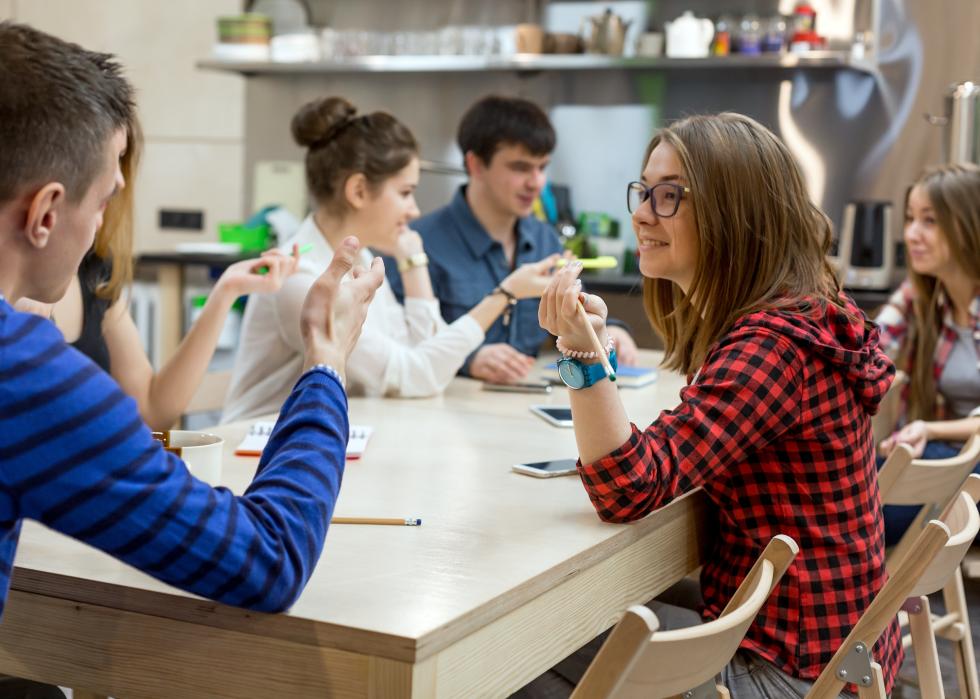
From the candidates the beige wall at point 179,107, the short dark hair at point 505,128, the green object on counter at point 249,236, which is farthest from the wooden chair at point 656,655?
the beige wall at point 179,107

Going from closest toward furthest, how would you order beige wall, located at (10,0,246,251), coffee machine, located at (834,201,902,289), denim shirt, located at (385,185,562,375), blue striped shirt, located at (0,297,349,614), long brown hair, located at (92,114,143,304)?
blue striped shirt, located at (0,297,349,614) < long brown hair, located at (92,114,143,304) < denim shirt, located at (385,185,562,375) < coffee machine, located at (834,201,902,289) < beige wall, located at (10,0,246,251)

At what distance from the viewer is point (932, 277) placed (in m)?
3.33

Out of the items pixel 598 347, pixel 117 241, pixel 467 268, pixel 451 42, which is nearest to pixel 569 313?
pixel 598 347

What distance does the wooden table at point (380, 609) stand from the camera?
1108 mm

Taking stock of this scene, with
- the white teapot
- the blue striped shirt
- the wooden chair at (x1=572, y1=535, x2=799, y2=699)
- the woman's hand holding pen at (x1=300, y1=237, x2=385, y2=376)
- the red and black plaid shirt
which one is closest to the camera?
the blue striped shirt

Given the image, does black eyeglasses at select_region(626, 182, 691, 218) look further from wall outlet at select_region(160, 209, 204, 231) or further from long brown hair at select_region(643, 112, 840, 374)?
wall outlet at select_region(160, 209, 204, 231)

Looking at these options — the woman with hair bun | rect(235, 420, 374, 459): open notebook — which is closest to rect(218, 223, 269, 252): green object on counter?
the woman with hair bun

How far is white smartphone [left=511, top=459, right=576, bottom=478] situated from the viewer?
1770 mm

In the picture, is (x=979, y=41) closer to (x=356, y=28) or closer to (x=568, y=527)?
(x=356, y=28)

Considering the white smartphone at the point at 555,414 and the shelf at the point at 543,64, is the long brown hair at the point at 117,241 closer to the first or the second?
the white smartphone at the point at 555,414

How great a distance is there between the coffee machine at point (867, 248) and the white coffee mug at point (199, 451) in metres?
3.20

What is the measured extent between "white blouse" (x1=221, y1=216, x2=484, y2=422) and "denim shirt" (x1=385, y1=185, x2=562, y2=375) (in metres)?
0.51

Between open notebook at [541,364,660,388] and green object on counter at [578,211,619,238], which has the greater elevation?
green object on counter at [578,211,619,238]

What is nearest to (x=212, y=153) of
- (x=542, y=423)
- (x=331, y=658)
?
(x=542, y=423)
